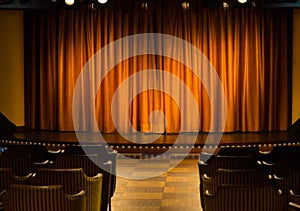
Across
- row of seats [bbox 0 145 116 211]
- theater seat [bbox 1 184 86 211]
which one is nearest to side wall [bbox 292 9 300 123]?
row of seats [bbox 0 145 116 211]

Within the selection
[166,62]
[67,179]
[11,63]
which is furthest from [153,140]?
[67,179]

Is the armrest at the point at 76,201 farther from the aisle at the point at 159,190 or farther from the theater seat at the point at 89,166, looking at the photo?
the aisle at the point at 159,190

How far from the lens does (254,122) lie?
1198 centimetres

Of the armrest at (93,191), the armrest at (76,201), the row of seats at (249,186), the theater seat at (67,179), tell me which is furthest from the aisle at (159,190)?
the armrest at (76,201)

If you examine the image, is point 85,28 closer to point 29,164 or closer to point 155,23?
point 155,23

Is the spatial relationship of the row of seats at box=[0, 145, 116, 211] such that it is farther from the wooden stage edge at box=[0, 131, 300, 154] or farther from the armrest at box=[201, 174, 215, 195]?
the wooden stage edge at box=[0, 131, 300, 154]

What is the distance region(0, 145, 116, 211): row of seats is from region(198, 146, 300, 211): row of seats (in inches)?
39.8

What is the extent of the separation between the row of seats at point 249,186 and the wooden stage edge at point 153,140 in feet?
10.9

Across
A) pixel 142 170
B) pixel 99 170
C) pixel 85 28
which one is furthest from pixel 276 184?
pixel 85 28

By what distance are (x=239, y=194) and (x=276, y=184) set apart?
3.70 feet

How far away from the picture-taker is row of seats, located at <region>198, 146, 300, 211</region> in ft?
14.5

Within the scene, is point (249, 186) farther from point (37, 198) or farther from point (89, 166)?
point (89, 166)

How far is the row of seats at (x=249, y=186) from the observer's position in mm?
4406

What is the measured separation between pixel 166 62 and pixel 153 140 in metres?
2.04
